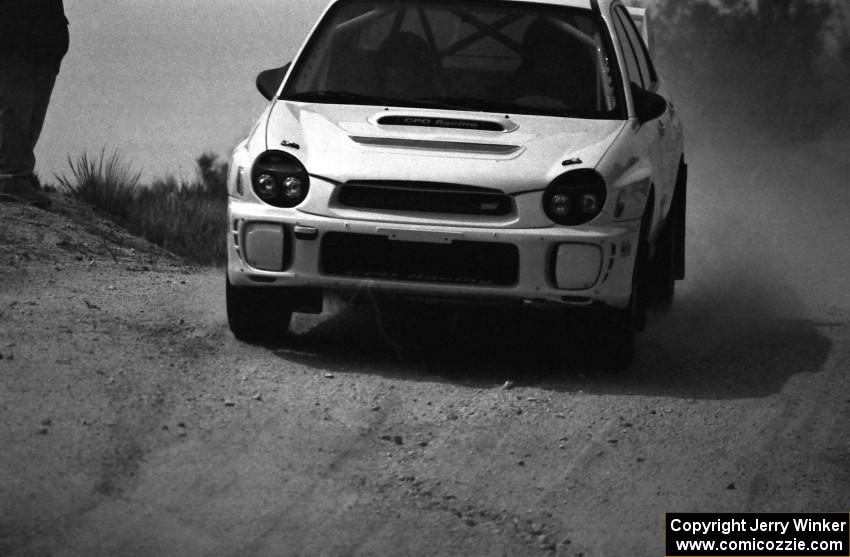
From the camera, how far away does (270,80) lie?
25.8ft

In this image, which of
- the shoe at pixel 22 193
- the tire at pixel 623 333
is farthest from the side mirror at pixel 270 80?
the shoe at pixel 22 193

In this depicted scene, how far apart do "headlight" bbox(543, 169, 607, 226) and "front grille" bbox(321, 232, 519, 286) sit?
10.2 inches

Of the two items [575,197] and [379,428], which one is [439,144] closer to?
[575,197]

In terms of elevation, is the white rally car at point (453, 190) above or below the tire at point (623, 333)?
above

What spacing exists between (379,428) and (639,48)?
4.01 metres

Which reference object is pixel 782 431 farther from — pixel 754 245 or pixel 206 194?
pixel 206 194

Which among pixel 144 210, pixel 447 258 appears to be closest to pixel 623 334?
pixel 447 258

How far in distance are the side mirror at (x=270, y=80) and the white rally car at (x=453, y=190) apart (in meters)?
0.02

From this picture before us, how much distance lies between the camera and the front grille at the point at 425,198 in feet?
22.6

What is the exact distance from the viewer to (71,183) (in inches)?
491

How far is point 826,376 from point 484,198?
1.82 meters

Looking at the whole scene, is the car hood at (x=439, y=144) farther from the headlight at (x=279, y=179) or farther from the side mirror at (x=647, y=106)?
the side mirror at (x=647, y=106)

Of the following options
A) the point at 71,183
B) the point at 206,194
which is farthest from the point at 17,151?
the point at 206,194

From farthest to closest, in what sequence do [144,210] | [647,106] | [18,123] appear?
[144,210] < [18,123] < [647,106]
